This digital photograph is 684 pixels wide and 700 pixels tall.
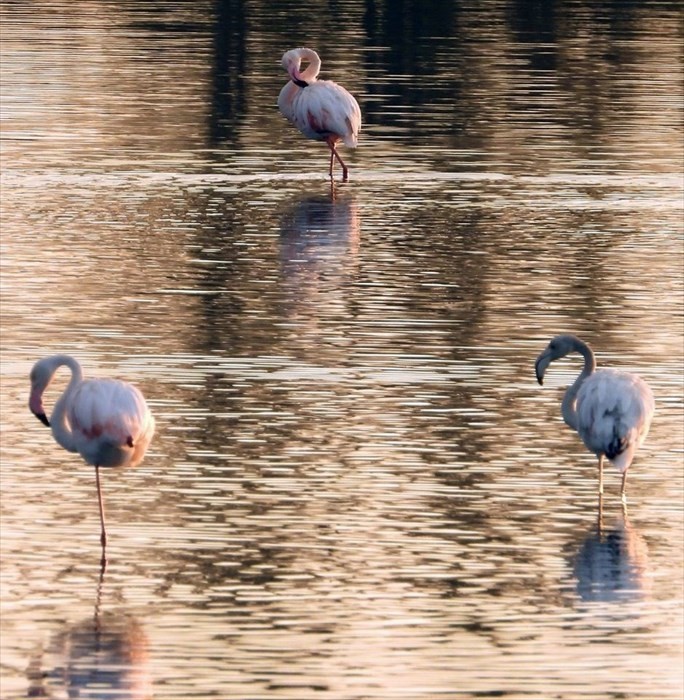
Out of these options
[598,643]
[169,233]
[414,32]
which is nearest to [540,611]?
[598,643]

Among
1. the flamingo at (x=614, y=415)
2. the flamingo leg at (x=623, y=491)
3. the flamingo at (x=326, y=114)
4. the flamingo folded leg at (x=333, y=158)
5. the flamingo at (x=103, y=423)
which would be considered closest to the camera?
the flamingo at (x=103, y=423)

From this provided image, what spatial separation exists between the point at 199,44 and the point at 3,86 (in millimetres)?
8537

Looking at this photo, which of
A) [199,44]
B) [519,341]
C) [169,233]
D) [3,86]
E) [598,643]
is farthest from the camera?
[199,44]

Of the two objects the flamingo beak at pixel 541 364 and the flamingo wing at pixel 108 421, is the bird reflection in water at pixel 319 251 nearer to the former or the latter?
the flamingo beak at pixel 541 364

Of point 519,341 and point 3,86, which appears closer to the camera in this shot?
point 519,341

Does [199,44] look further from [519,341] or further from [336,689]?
[336,689]

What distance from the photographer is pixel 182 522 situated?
36.3 ft

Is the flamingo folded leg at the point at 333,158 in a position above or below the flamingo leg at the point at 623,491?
below

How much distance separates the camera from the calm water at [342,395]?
9430 mm

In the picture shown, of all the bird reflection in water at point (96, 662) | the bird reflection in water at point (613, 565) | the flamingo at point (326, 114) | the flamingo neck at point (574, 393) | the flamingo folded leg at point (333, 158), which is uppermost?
the flamingo neck at point (574, 393)

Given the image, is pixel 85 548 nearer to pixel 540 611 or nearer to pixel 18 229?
pixel 540 611

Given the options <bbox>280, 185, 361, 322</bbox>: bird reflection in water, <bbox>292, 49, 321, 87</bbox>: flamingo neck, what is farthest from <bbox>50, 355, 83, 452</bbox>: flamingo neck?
<bbox>292, 49, 321, 87</bbox>: flamingo neck

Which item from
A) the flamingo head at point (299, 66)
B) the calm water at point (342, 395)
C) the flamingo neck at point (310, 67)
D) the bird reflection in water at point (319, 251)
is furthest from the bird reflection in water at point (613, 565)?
the flamingo neck at point (310, 67)

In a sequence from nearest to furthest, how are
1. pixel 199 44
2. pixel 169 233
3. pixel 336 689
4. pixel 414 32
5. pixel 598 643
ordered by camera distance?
pixel 336 689, pixel 598 643, pixel 169 233, pixel 199 44, pixel 414 32
